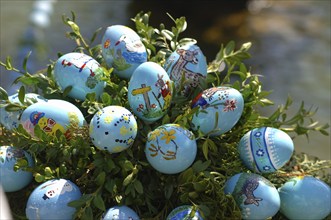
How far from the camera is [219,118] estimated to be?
1100 mm

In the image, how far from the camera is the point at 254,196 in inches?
41.4

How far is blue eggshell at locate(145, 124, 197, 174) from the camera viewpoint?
3.39 ft

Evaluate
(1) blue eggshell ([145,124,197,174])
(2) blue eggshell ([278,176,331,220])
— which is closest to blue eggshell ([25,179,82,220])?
(1) blue eggshell ([145,124,197,174])

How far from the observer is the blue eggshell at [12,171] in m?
1.09

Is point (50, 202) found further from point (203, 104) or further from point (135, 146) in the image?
point (203, 104)

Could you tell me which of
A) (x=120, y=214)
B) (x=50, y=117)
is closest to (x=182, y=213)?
(x=120, y=214)

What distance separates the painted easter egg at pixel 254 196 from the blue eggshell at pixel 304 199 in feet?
0.21

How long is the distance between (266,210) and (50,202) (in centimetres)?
43

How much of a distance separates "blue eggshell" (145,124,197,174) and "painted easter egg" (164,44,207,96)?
0.51 ft

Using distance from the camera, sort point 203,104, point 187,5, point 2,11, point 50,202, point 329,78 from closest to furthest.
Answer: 1. point 50,202
2. point 203,104
3. point 329,78
4. point 2,11
5. point 187,5

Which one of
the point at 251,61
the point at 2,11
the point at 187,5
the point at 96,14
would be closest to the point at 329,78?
the point at 251,61

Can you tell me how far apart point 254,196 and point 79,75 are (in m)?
0.45

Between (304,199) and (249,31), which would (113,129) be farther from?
(249,31)

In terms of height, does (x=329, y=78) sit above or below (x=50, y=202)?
below
